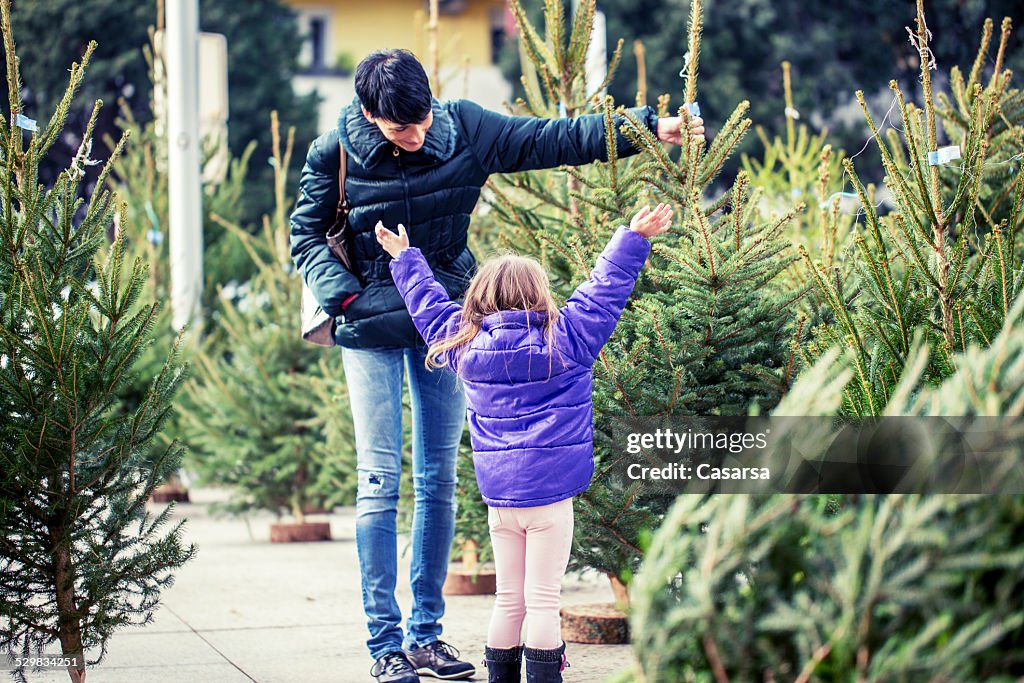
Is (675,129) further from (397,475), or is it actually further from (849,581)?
(849,581)

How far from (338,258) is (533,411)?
38.5 inches

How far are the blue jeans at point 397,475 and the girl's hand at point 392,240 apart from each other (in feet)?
1.45

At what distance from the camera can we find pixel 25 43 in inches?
1086

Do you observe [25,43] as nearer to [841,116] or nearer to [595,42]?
→ [841,116]

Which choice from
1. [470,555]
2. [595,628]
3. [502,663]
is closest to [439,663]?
[502,663]

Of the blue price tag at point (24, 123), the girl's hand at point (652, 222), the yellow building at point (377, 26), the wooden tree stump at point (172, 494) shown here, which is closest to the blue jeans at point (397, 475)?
the girl's hand at point (652, 222)

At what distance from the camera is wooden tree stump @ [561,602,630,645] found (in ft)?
15.9

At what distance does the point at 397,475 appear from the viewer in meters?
4.20

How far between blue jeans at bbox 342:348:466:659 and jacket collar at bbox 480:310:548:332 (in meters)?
0.62

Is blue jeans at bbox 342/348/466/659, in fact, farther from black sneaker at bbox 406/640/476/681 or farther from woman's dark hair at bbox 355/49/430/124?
woman's dark hair at bbox 355/49/430/124

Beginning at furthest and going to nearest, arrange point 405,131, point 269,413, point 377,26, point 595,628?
point 377,26 < point 269,413 < point 595,628 < point 405,131

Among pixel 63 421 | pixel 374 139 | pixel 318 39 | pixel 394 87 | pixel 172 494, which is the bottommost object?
pixel 172 494

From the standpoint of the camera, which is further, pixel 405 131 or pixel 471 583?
pixel 471 583

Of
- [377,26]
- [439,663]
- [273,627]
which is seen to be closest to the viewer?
[439,663]
